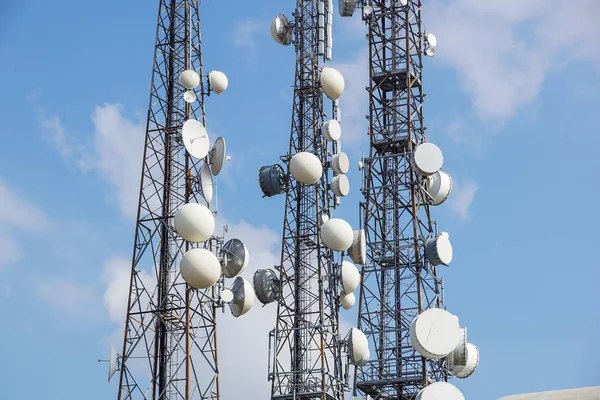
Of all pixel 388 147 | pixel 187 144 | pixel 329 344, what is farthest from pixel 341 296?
pixel 187 144

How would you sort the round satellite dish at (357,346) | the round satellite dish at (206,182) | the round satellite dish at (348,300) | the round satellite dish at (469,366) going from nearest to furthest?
the round satellite dish at (206,182) < the round satellite dish at (357,346) < the round satellite dish at (469,366) < the round satellite dish at (348,300)

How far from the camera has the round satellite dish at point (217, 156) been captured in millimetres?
49438

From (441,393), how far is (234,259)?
440 inches

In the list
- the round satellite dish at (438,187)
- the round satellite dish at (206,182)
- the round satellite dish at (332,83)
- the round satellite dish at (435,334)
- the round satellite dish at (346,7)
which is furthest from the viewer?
the round satellite dish at (332,83)

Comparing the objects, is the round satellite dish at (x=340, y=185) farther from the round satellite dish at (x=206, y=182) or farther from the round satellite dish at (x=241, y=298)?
the round satellite dish at (x=206, y=182)

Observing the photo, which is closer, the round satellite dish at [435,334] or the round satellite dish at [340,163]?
the round satellite dish at [435,334]

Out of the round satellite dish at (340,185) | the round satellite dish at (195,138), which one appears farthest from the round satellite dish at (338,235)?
the round satellite dish at (195,138)

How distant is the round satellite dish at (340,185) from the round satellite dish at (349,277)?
500 cm

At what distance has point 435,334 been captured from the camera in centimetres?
4553

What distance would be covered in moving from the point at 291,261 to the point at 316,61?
1158 centimetres

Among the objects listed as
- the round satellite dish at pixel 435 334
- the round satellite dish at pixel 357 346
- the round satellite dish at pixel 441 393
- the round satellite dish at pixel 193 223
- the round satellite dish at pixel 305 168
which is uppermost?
the round satellite dish at pixel 305 168

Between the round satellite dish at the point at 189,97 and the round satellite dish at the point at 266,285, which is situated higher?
the round satellite dish at the point at 189,97

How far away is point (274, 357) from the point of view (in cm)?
5856

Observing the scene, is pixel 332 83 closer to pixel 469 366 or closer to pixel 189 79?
pixel 189 79
